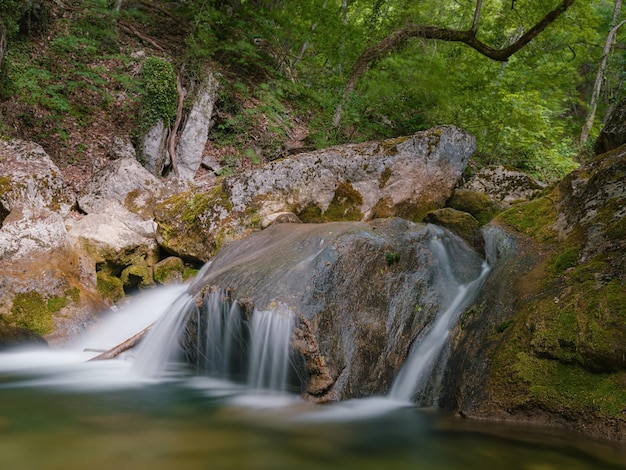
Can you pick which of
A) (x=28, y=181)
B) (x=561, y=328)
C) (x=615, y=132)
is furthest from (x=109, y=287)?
(x=615, y=132)

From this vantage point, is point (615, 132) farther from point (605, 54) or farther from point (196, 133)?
point (605, 54)

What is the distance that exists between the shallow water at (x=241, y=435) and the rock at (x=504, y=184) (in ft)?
19.4

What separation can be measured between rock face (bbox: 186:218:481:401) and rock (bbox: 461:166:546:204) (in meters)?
3.57

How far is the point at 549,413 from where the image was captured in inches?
123

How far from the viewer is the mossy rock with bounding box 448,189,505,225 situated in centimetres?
736

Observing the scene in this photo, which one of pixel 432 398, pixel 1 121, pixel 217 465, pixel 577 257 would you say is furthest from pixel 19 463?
pixel 1 121

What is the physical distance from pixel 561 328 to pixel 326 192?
16.1ft

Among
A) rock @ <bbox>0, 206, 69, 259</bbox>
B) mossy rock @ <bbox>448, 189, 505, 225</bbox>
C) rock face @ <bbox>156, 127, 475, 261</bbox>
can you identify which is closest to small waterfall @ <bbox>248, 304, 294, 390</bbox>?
rock face @ <bbox>156, 127, 475, 261</bbox>

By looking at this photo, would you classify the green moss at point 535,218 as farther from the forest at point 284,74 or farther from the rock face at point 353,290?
the forest at point 284,74

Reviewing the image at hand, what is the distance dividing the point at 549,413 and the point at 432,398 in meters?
0.98

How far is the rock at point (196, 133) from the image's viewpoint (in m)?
11.3

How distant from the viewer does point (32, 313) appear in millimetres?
5809

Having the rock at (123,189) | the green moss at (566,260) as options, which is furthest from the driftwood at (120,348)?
the green moss at (566,260)

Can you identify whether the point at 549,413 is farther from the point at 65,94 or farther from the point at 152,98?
the point at 65,94
